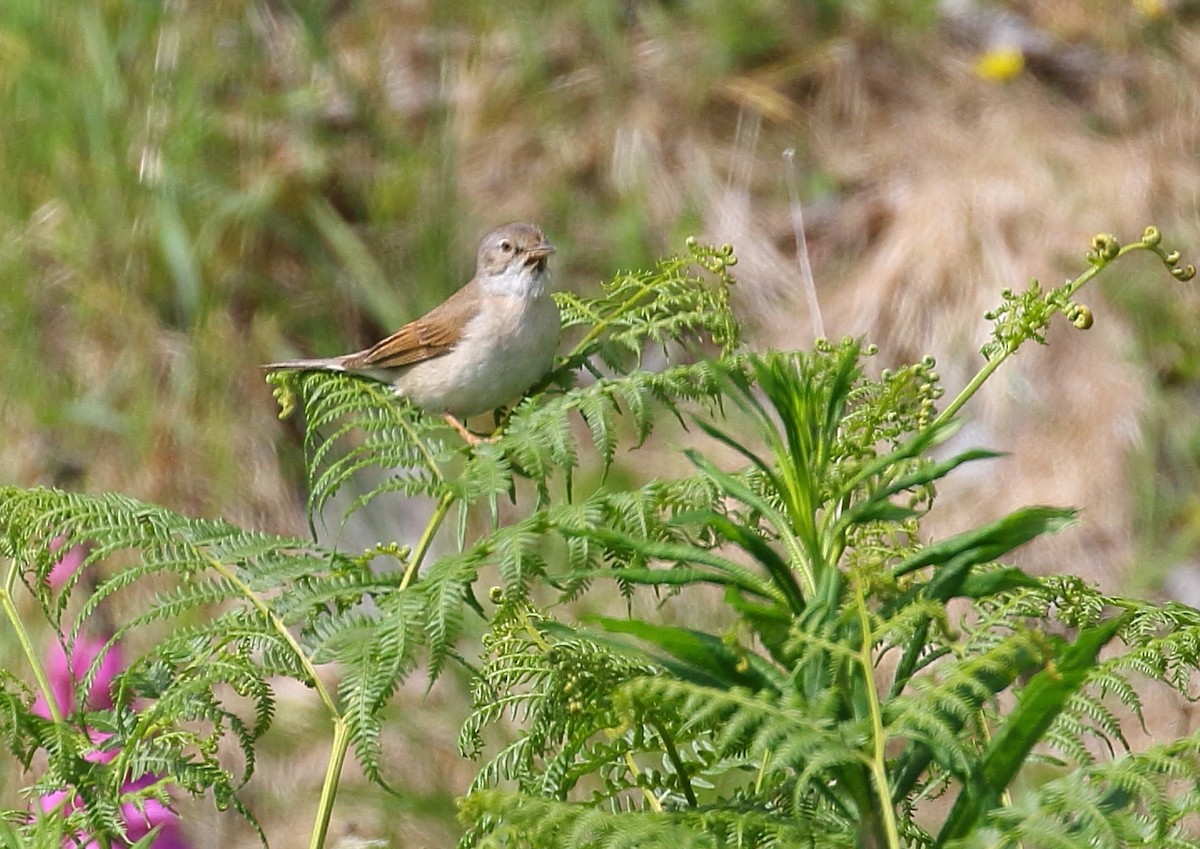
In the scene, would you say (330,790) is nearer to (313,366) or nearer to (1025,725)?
(1025,725)

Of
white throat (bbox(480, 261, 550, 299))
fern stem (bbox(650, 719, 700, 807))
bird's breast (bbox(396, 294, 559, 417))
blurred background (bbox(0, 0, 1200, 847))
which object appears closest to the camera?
fern stem (bbox(650, 719, 700, 807))

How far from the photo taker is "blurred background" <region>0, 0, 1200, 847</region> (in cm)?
576

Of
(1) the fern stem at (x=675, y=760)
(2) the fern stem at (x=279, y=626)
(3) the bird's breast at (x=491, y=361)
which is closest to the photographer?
(1) the fern stem at (x=675, y=760)

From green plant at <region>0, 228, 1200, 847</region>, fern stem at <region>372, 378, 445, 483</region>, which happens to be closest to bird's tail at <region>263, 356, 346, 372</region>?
fern stem at <region>372, 378, 445, 483</region>

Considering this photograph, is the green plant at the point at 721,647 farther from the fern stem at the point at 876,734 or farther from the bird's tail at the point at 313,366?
the bird's tail at the point at 313,366

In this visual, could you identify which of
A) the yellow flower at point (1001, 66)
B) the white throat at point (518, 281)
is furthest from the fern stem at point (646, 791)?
the yellow flower at point (1001, 66)

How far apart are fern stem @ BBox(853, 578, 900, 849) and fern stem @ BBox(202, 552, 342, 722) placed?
0.66m

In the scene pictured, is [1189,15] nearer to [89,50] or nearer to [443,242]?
[443,242]

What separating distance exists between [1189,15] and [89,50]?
4.53 meters

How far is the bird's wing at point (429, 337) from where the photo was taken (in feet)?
15.0

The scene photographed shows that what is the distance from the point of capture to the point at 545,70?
6758 millimetres

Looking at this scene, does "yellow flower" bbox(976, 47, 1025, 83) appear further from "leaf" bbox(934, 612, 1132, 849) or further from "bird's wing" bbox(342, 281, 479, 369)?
"leaf" bbox(934, 612, 1132, 849)

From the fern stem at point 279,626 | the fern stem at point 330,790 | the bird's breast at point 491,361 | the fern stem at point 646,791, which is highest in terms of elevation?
the bird's breast at point 491,361

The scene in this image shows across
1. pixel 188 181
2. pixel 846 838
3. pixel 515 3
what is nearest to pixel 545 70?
pixel 515 3
